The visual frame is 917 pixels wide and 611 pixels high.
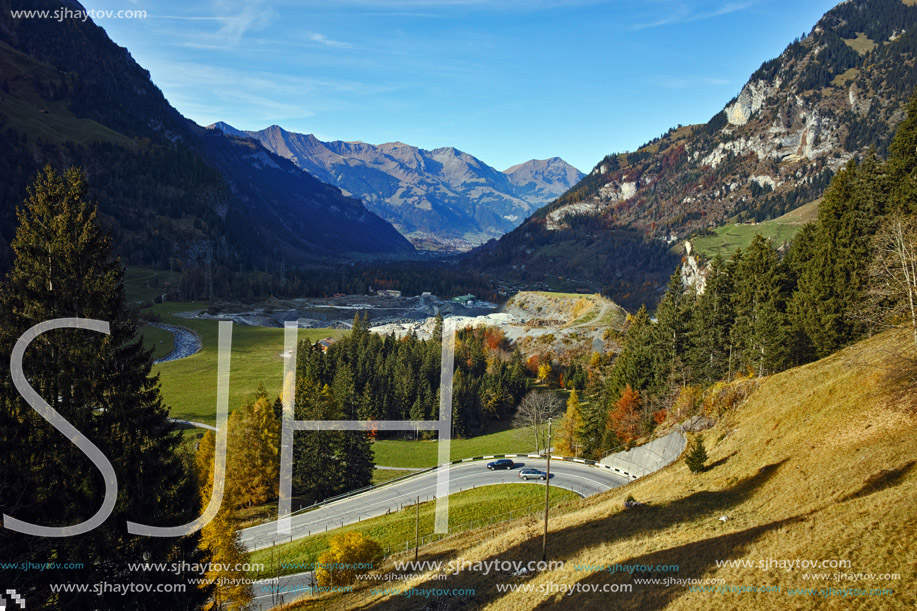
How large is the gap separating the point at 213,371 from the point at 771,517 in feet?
267

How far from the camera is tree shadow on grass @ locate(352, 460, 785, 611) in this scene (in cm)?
1748

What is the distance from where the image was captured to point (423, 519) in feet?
106

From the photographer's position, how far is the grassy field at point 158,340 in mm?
89250

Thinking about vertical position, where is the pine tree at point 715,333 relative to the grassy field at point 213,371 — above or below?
above

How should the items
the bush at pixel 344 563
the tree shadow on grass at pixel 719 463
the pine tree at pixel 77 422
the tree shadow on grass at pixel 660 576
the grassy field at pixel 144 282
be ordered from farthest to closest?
the grassy field at pixel 144 282 < the tree shadow on grass at pixel 719 463 < the bush at pixel 344 563 < the tree shadow on grass at pixel 660 576 < the pine tree at pixel 77 422

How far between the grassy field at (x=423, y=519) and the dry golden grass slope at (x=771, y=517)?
4499 mm

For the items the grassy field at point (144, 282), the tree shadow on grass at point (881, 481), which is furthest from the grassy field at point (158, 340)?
the tree shadow on grass at point (881, 481)

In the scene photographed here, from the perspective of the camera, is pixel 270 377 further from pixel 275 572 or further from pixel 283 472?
pixel 275 572

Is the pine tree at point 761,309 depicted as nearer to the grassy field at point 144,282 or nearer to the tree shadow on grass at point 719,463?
the tree shadow on grass at point 719,463

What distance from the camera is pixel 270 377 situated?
75.8 metres

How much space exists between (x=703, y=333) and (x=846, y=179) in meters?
14.4

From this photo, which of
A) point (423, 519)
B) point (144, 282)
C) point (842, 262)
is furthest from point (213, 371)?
point (144, 282)

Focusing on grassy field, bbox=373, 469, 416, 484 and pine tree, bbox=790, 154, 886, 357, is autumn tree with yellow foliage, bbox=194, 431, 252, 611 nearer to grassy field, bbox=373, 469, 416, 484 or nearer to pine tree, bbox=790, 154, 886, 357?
grassy field, bbox=373, 469, 416, 484

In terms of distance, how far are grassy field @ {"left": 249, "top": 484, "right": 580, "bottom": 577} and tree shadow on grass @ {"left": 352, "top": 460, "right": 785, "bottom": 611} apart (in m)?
10.1
